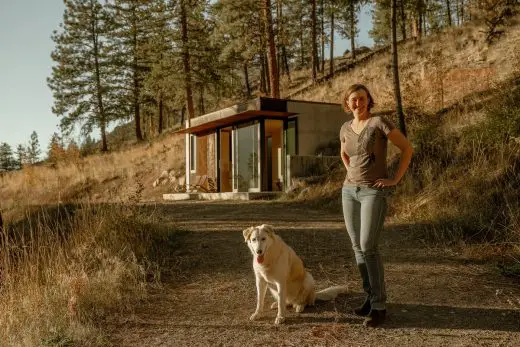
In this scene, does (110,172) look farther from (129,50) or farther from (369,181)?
(369,181)

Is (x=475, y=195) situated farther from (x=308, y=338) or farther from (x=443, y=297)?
(x=308, y=338)

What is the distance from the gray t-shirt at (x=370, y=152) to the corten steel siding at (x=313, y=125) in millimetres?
14027

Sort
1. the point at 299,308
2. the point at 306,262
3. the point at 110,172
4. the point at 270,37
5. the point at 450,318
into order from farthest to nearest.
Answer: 1. the point at 110,172
2. the point at 270,37
3. the point at 306,262
4. the point at 299,308
5. the point at 450,318

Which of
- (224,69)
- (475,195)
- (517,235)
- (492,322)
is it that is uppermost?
(224,69)

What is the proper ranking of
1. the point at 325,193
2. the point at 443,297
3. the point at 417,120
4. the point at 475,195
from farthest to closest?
1. the point at 417,120
2. the point at 325,193
3. the point at 475,195
4. the point at 443,297

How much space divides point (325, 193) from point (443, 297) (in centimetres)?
856

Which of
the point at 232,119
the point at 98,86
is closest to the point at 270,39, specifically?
the point at 232,119

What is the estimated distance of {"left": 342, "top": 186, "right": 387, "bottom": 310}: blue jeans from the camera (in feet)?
12.7

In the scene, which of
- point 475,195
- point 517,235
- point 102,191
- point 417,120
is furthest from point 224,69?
point 517,235

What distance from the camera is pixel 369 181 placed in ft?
12.9

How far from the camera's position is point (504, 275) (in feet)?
18.9

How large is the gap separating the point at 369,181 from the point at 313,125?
14861mm

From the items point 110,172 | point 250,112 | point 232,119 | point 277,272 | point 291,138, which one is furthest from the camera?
point 110,172

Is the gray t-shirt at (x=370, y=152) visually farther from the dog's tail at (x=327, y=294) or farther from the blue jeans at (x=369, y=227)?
the dog's tail at (x=327, y=294)
